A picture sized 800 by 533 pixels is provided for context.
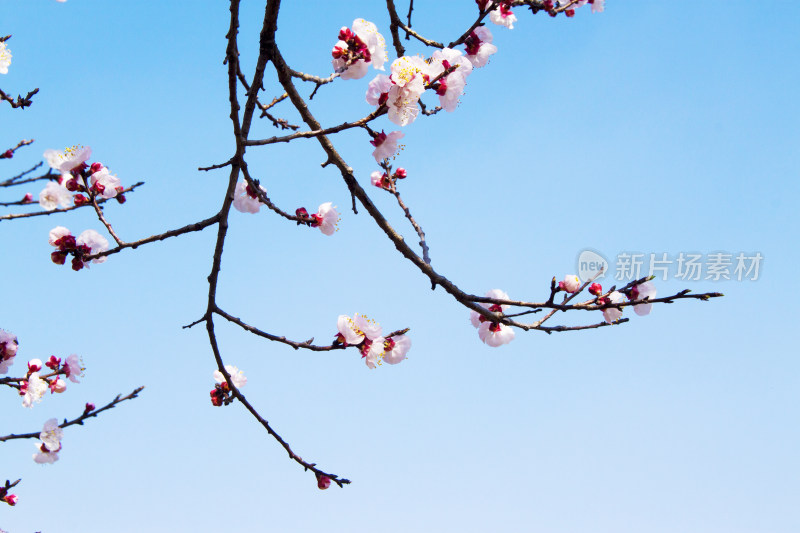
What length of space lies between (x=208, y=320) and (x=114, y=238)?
0.60 metres

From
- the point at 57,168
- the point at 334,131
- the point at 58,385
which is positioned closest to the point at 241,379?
the point at 58,385

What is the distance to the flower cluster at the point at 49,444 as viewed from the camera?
481 cm

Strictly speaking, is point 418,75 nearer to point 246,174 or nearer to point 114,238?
point 246,174

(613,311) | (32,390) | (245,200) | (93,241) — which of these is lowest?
(613,311)

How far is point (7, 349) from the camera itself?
4.13 m

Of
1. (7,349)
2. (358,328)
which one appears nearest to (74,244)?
(7,349)

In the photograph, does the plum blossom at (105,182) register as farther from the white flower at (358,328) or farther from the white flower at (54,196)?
the white flower at (358,328)

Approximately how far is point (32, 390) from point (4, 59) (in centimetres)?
234

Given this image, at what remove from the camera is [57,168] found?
3.31 meters

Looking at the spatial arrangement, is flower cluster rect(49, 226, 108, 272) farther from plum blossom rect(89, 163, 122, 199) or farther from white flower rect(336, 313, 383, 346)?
white flower rect(336, 313, 383, 346)

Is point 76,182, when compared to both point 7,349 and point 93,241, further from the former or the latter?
point 7,349

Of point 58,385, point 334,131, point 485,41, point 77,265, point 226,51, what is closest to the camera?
point 334,131

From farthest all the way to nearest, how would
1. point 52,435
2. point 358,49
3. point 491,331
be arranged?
1. point 52,435
2. point 491,331
3. point 358,49

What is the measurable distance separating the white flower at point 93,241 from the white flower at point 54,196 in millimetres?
178
